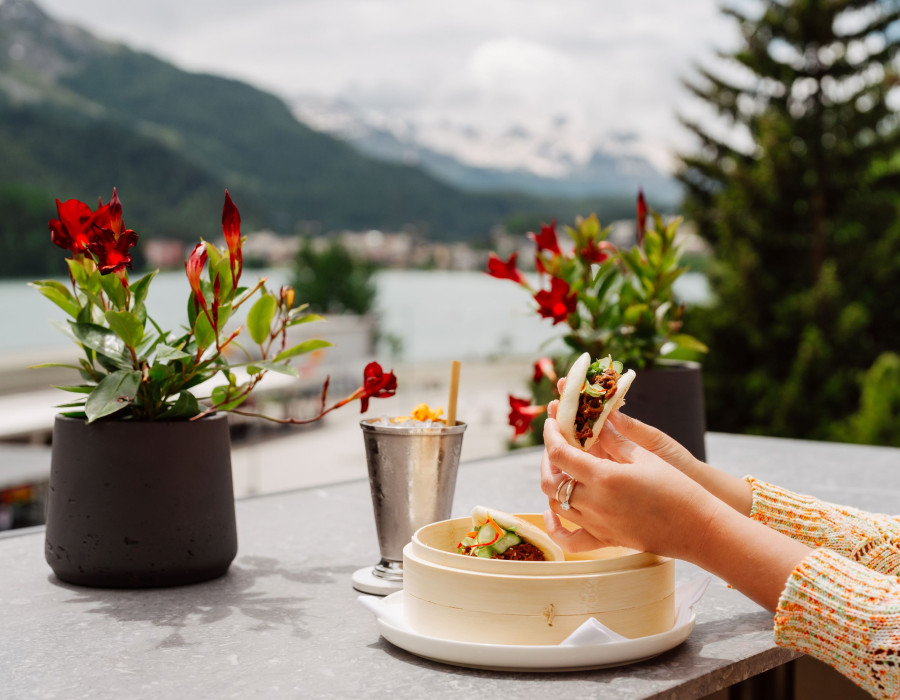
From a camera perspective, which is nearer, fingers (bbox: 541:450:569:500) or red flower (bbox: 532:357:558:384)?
fingers (bbox: 541:450:569:500)

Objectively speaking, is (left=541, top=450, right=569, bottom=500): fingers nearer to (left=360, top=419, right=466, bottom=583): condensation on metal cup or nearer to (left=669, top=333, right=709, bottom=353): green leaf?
(left=360, top=419, right=466, bottom=583): condensation on metal cup

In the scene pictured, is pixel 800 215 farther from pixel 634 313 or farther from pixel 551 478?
pixel 551 478

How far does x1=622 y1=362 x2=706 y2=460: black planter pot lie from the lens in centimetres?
132

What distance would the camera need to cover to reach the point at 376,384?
3.01 ft

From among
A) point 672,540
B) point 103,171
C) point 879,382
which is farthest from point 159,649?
point 103,171

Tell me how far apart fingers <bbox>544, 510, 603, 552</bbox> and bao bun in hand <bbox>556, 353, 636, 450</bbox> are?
7 centimetres

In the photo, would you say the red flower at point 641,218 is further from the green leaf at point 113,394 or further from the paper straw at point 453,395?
the green leaf at point 113,394

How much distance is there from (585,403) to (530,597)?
0.53 ft

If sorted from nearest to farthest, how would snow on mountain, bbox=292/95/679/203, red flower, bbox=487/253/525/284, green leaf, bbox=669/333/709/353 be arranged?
red flower, bbox=487/253/525/284 → green leaf, bbox=669/333/709/353 → snow on mountain, bbox=292/95/679/203

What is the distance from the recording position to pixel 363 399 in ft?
3.00

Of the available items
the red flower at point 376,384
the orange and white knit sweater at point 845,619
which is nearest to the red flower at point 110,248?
the red flower at point 376,384

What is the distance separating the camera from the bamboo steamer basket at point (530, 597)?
70cm

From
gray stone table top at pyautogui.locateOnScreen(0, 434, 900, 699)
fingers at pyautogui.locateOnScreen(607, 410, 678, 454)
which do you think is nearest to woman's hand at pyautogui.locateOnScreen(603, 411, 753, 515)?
fingers at pyautogui.locateOnScreen(607, 410, 678, 454)

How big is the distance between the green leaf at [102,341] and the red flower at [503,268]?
1.64ft
